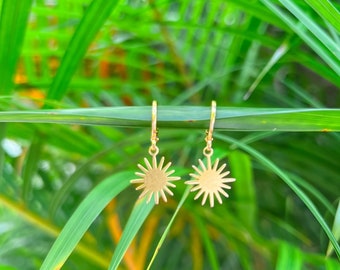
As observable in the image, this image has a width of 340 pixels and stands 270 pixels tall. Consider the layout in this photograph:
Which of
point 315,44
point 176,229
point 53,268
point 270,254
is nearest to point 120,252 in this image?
point 53,268

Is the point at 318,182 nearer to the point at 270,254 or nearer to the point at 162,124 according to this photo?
the point at 270,254

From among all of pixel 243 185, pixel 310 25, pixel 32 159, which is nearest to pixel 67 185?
pixel 32 159

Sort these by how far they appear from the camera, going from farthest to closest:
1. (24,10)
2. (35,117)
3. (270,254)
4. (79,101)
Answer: (79,101) → (270,254) → (24,10) → (35,117)

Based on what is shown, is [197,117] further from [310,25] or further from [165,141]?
[165,141]

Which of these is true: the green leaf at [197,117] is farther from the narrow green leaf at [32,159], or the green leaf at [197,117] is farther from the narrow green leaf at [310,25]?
the narrow green leaf at [32,159]

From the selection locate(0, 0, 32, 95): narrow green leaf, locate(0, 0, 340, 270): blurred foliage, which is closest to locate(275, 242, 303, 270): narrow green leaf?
locate(0, 0, 340, 270): blurred foliage

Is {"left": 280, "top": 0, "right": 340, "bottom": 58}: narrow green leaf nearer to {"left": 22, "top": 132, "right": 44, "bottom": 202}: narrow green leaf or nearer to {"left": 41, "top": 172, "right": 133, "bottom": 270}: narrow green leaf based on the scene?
{"left": 41, "top": 172, "right": 133, "bottom": 270}: narrow green leaf

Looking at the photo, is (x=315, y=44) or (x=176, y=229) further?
(x=176, y=229)
